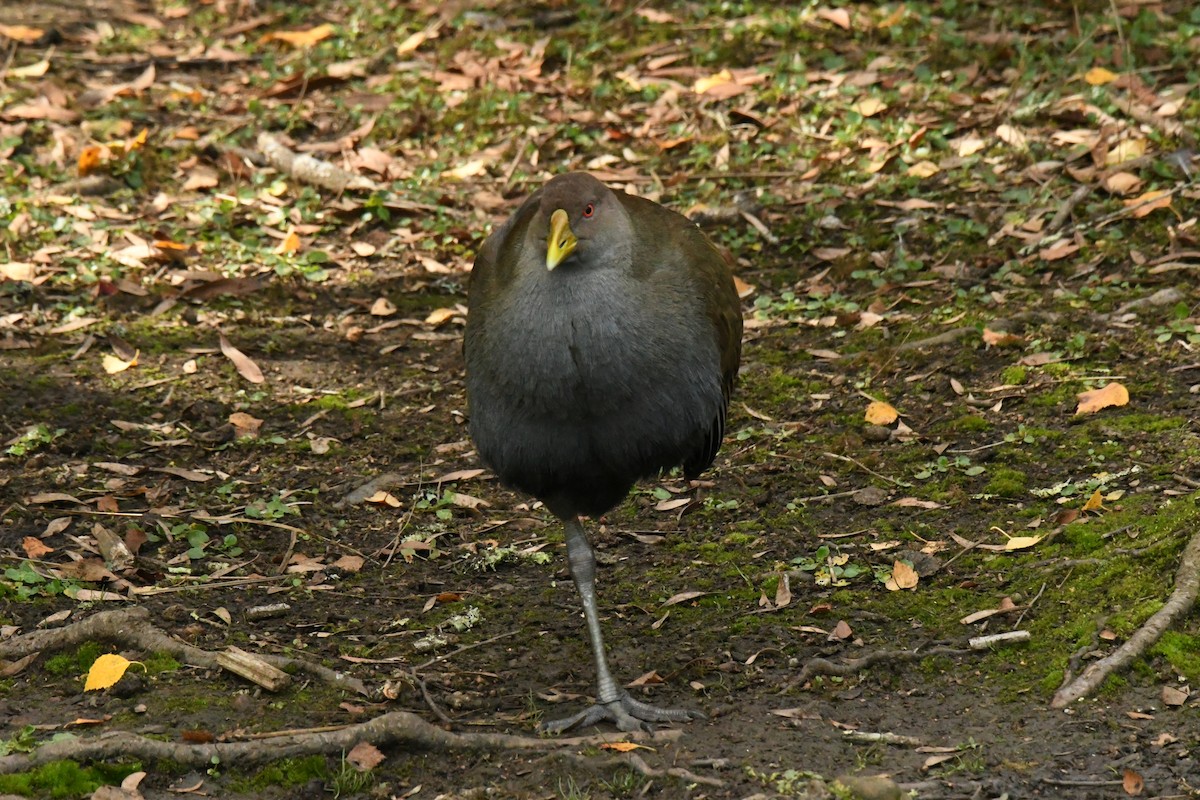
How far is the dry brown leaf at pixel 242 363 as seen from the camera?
716cm

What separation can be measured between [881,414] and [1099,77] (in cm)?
369

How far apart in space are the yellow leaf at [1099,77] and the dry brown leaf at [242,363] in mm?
5387

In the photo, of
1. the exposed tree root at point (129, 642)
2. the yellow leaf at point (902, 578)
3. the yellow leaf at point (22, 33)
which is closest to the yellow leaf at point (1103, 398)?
the yellow leaf at point (902, 578)

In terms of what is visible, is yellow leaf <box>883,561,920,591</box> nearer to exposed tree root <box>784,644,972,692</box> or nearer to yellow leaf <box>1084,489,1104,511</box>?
exposed tree root <box>784,644,972,692</box>

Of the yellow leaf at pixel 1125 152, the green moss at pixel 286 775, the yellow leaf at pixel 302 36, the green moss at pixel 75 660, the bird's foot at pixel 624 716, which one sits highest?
the yellow leaf at pixel 302 36

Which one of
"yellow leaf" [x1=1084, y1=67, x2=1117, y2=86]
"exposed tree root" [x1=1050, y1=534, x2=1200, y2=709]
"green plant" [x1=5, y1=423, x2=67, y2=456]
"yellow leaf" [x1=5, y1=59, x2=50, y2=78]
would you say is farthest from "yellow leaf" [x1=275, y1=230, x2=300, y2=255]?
"exposed tree root" [x1=1050, y1=534, x2=1200, y2=709]

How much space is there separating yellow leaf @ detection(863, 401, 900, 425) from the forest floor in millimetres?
31

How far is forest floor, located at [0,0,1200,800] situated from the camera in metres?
4.43

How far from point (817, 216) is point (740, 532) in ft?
9.58

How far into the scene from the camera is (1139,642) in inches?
176

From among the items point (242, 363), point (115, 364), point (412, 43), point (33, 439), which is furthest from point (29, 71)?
point (33, 439)

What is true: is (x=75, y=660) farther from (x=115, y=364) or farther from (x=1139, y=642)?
(x=1139, y=642)

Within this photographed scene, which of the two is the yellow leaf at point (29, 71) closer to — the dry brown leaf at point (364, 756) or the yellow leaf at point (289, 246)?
the yellow leaf at point (289, 246)

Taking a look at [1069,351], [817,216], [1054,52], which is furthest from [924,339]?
[1054,52]
